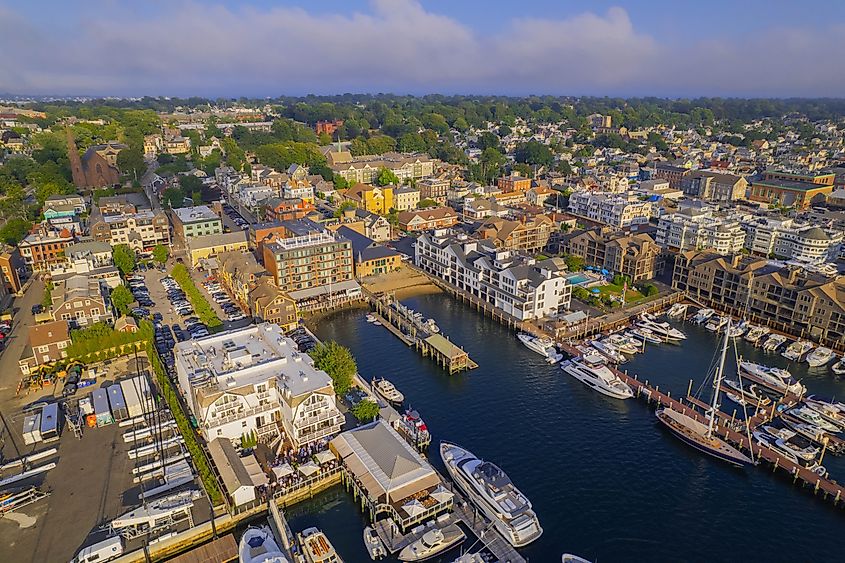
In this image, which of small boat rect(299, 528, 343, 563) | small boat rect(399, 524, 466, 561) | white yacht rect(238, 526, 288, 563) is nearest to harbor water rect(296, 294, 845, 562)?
small boat rect(399, 524, 466, 561)

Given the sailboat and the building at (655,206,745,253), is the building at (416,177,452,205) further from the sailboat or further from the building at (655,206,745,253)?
the sailboat

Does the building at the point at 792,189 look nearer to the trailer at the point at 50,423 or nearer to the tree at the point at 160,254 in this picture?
the tree at the point at 160,254

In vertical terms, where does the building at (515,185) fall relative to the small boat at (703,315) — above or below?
above

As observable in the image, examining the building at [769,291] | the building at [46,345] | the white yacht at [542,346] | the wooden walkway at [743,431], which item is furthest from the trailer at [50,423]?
the building at [769,291]

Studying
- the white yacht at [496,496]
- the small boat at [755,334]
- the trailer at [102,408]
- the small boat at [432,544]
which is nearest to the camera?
the small boat at [432,544]

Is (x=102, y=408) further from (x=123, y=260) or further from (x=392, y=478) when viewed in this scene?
(x=123, y=260)

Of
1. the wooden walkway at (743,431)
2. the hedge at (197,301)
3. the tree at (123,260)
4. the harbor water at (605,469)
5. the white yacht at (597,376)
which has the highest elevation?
the tree at (123,260)

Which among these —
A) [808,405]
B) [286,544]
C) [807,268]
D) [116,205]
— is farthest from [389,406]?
[116,205]

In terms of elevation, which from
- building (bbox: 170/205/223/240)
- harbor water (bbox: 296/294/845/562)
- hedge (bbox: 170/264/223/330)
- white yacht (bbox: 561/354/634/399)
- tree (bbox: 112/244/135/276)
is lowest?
harbor water (bbox: 296/294/845/562)
